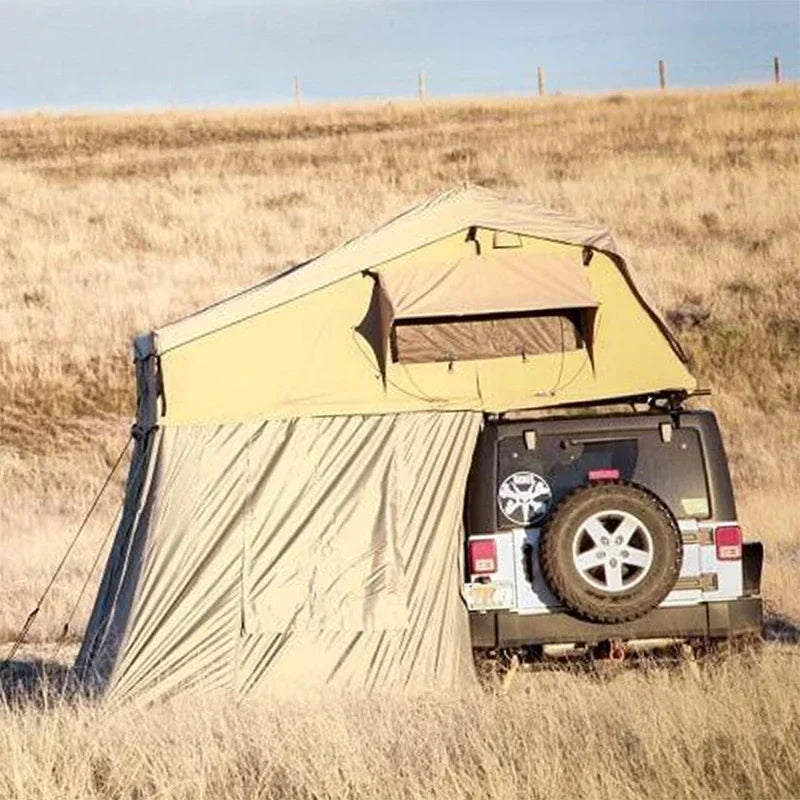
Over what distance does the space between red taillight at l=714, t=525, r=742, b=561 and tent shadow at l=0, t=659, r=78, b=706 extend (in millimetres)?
3582

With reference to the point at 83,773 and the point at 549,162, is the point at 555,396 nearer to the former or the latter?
the point at 83,773

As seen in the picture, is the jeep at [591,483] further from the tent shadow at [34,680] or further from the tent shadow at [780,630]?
the tent shadow at [780,630]

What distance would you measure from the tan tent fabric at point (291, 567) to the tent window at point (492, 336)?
59 centimetres

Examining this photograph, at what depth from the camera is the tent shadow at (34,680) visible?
1177 centimetres

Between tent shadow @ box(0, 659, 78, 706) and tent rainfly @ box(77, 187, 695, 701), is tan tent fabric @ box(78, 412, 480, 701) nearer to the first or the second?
tent rainfly @ box(77, 187, 695, 701)

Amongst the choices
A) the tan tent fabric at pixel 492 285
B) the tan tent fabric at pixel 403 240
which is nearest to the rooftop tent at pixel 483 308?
the tan tent fabric at pixel 492 285

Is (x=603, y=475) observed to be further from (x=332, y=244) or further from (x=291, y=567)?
(x=332, y=244)

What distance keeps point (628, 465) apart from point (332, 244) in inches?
1080

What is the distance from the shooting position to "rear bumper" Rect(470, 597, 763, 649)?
1110 centimetres

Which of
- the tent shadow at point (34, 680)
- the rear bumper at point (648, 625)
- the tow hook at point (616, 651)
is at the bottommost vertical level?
the tent shadow at point (34, 680)

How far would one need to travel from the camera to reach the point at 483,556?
442 inches

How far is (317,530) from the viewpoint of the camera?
39.0 ft

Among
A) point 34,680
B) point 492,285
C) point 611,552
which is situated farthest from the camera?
point 34,680

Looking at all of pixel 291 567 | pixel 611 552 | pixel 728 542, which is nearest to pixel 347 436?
pixel 291 567
